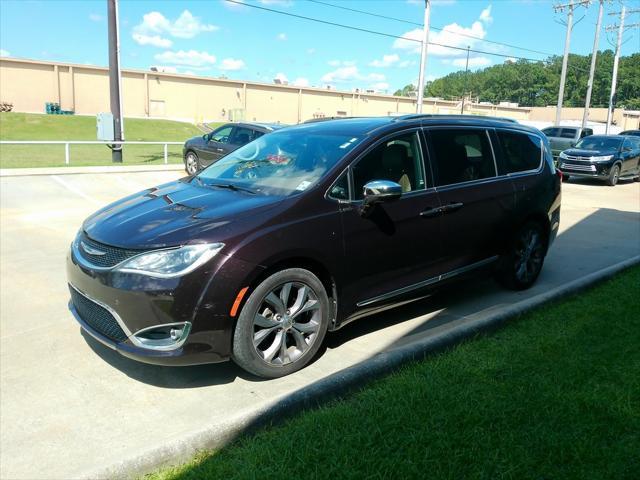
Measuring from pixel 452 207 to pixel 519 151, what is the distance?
155 centimetres

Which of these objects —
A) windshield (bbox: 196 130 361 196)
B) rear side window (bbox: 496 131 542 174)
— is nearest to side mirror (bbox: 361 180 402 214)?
windshield (bbox: 196 130 361 196)

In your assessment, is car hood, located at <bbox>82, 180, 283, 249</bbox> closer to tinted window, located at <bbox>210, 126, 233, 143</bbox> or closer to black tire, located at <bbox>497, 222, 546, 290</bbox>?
black tire, located at <bbox>497, 222, 546, 290</bbox>

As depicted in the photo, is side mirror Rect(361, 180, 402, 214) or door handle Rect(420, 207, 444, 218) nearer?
side mirror Rect(361, 180, 402, 214)

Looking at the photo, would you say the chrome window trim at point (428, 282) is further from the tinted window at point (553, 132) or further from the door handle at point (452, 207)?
the tinted window at point (553, 132)

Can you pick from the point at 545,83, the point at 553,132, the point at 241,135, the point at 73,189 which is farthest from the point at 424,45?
the point at 545,83

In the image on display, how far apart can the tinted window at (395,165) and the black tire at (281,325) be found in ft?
2.92

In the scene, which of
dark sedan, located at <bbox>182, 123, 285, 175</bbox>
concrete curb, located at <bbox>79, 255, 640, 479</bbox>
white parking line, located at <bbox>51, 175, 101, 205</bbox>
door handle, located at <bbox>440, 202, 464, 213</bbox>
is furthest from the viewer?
dark sedan, located at <bbox>182, 123, 285, 175</bbox>

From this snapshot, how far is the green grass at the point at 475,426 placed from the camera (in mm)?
2664

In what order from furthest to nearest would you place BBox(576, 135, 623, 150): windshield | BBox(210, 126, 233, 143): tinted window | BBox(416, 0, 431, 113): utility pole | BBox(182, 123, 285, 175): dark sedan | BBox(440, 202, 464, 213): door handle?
1. BBox(416, 0, 431, 113): utility pole
2. BBox(576, 135, 623, 150): windshield
3. BBox(210, 126, 233, 143): tinted window
4. BBox(182, 123, 285, 175): dark sedan
5. BBox(440, 202, 464, 213): door handle

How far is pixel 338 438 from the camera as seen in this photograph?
2.87 meters

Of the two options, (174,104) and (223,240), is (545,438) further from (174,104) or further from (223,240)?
(174,104)

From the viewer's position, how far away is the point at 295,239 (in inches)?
146

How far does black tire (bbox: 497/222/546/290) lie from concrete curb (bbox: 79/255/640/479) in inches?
37.4

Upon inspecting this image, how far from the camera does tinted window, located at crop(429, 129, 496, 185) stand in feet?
15.9
